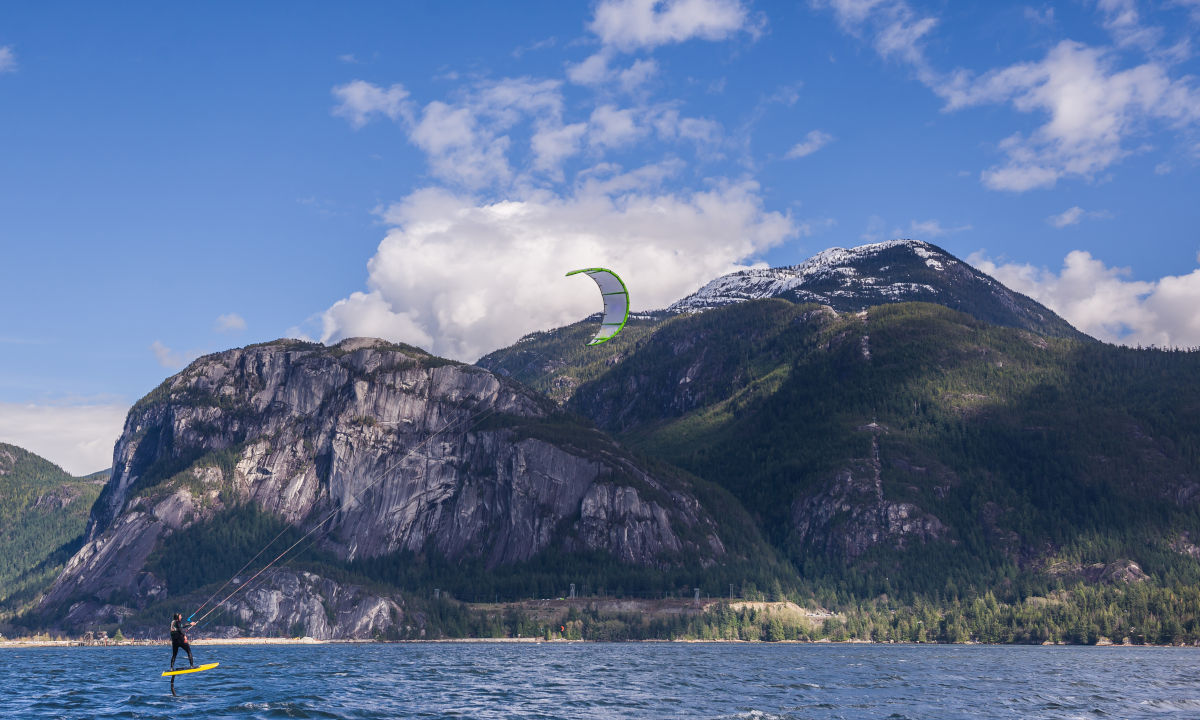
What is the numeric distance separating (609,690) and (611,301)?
43338 millimetres

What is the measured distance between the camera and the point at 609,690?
111 m

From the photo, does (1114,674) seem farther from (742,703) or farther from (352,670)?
(352,670)

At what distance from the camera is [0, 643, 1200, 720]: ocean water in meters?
89.1

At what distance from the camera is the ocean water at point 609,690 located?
8906cm

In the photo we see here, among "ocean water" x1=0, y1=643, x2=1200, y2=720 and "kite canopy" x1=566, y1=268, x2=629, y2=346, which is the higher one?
"kite canopy" x1=566, y1=268, x2=629, y2=346

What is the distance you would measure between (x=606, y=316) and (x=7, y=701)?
2724 inches

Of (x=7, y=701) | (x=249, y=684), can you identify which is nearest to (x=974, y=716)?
(x=249, y=684)

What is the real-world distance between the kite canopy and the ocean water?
3797cm

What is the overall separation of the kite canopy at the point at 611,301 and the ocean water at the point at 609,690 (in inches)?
1495

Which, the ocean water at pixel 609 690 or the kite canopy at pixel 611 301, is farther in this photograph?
the kite canopy at pixel 611 301

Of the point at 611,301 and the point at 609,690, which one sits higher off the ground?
the point at 611,301

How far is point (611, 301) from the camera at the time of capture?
130 m

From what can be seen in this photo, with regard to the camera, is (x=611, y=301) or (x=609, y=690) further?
(x=611, y=301)

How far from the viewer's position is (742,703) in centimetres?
9706
